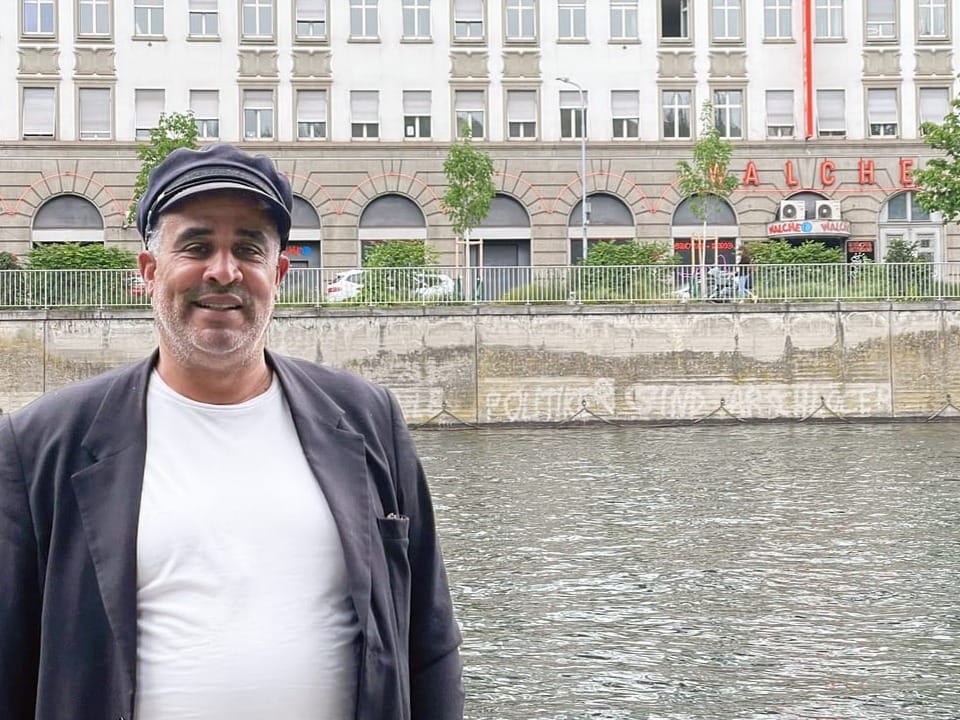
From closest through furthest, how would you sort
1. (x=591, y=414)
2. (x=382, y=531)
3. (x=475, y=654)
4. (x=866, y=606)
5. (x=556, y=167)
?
(x=382, y=531) → (x=475, y=654) → (x=866, y=606) → (x=591, y=414) → (x=556, y=167)

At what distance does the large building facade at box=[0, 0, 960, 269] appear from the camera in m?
46.5

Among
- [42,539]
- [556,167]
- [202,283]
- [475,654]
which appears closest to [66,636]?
[42,539]

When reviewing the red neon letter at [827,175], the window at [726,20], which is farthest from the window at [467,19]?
the red neon letter at [827,175]

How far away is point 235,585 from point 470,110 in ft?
148

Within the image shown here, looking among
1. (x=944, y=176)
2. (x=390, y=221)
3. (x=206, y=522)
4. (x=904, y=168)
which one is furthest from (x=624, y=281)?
(x=206, y=522)

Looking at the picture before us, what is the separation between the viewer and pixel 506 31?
48.0 meters

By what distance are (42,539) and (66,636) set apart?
212 millimetres

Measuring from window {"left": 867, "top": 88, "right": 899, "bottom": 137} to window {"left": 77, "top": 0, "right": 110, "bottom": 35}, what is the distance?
2379cm

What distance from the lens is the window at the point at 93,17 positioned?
153 feet

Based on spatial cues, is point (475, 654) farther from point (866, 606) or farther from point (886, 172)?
point (886, 172)

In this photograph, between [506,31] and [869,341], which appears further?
[506,31]

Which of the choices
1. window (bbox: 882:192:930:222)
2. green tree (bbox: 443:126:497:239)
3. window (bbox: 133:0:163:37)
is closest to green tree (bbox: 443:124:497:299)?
green tree (bbox: 443:126:497:239)

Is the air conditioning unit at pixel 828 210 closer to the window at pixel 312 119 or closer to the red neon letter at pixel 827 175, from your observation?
the red neon letter at pixel 827 175

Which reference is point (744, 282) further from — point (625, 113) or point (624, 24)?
point (624, 24)
